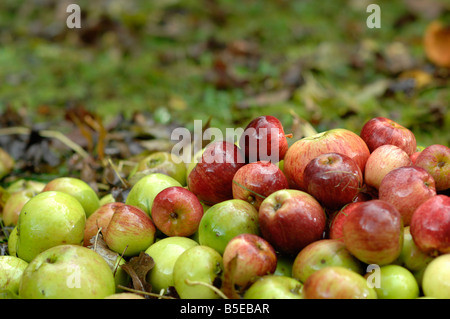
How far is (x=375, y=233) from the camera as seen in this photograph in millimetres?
1328

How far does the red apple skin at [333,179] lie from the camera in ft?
5.03

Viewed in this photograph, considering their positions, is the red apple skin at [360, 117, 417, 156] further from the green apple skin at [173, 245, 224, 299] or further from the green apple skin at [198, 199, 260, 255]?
the green apple skin at [173, 245, 224, 299]

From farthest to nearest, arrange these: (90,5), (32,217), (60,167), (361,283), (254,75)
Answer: (90,5), (254,75), (60,167), (32,217), (361,283)

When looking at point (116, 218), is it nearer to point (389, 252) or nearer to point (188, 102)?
point (389, 252)

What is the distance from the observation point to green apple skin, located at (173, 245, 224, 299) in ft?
4.71

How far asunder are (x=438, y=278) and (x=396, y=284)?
121 millimetres

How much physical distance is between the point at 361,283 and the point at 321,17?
244 inches

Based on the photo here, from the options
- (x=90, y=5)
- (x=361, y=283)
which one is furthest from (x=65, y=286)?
(x=90, y=5)

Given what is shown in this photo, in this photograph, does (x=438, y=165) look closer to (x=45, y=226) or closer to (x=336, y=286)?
(x=336, y=286)

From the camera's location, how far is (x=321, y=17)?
22.5 feet

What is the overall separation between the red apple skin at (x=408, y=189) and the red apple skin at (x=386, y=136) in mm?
282

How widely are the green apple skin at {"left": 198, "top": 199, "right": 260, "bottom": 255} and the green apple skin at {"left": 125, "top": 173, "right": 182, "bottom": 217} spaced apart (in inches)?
14.2

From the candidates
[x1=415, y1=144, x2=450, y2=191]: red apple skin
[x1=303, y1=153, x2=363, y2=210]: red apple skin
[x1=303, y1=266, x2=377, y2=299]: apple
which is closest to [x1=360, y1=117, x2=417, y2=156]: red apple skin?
[x1=415, y1=144, x2=450, y2=191]: red apple skin

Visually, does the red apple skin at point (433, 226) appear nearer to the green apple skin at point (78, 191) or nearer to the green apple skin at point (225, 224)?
the green apple skin at point (225, 224)
